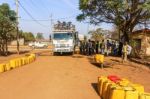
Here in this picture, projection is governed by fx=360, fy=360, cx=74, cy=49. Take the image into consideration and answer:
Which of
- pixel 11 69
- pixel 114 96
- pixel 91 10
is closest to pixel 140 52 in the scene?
pixel 91 10

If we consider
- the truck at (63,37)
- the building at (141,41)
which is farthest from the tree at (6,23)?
the building at (141,41)

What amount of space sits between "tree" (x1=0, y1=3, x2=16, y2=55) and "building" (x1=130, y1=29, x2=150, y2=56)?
16416mm

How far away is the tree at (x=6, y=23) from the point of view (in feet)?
154

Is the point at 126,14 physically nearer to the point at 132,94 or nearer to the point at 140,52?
the point at 140,52

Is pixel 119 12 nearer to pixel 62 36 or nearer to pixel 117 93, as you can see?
pixel 62 36

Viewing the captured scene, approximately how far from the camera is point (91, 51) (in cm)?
4669

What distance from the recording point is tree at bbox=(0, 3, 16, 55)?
46.9 meters

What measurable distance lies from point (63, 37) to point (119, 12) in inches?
290

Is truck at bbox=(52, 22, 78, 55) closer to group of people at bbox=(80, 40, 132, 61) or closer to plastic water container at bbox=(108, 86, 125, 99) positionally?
group of people at bbox=(80, 40, 132, 61)

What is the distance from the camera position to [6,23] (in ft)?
155

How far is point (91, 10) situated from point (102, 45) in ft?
15.6

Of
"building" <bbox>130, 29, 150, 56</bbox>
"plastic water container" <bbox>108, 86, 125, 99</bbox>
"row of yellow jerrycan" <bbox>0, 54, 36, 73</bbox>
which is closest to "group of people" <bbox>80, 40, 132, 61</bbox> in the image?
"building" <bbox>130, 29, 150, 56</bbox>

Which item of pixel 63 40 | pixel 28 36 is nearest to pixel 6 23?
pixel 63 40

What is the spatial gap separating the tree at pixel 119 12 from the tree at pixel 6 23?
31.6ft
